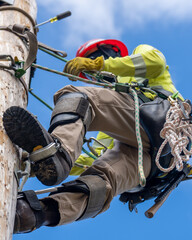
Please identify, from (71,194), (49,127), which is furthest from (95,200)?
(49,127)

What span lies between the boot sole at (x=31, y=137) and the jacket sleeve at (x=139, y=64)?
1.49 meters

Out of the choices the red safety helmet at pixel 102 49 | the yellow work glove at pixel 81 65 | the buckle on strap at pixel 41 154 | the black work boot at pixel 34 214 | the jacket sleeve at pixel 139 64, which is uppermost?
the red safety helmet at pixel 102 49

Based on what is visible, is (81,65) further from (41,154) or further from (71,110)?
(41,154)

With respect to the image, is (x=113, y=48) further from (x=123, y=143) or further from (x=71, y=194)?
(x=71, y=194)

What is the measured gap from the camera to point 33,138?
2547 millimetres

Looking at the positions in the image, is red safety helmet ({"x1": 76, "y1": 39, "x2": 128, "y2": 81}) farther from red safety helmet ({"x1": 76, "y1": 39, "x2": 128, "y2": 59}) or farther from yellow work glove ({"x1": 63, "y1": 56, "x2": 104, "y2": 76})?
yellow work glove ({"x1": 63, "y1": 56, "x2": 104, "y2": 76})

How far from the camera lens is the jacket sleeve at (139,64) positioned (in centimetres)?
396

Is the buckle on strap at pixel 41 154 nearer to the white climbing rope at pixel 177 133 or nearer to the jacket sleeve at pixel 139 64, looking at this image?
the white climbing rope at pixel 177 133

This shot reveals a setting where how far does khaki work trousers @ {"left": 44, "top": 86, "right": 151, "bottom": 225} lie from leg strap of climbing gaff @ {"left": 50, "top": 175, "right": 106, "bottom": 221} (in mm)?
38

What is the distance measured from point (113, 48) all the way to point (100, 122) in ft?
6.94

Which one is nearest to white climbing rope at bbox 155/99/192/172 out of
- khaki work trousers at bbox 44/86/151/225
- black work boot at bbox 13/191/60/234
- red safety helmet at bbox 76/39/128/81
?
khaki work trousers at bbox 44/86/151/225

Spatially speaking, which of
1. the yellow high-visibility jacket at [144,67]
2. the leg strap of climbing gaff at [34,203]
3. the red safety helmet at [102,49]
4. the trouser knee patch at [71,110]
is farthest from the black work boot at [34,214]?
the red safety helmet at [102,49]

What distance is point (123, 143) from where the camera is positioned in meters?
3.77

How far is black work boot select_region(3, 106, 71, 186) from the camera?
8.22ft
